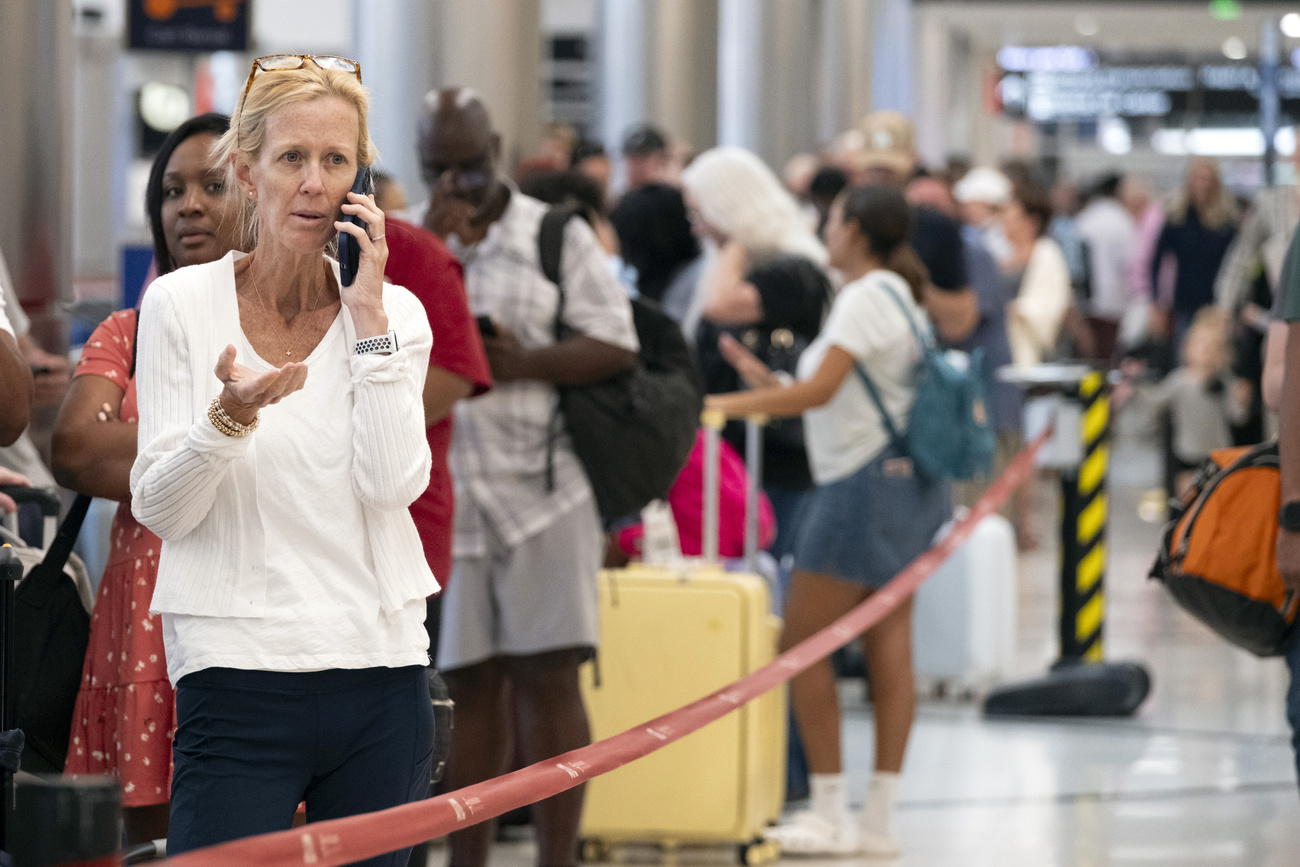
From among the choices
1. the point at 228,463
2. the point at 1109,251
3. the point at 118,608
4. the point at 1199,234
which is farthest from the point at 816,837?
the point at 1109,251

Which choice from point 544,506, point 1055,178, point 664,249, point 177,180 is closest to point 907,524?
point 544,506

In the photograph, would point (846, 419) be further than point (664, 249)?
No

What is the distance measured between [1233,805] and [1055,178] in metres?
23.8

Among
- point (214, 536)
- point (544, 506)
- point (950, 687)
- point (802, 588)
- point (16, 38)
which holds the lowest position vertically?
point (950, 687)

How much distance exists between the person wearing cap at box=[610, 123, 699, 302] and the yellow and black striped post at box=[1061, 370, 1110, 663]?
5.53ft

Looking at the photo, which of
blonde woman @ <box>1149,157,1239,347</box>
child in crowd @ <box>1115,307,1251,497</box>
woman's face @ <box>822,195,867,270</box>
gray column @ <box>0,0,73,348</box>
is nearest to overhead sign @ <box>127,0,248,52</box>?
gray column @ <box>0,0,73,348</box>

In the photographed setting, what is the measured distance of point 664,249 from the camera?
23.4ft

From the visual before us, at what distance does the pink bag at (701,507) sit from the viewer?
18.2ft

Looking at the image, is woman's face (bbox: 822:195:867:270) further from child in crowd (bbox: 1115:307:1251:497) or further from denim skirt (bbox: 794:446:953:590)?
child in crowd (bbox: 1115:307:1251:497)

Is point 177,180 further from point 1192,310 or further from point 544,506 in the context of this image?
point 1192,310

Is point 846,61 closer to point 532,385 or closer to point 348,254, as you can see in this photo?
point 532,385

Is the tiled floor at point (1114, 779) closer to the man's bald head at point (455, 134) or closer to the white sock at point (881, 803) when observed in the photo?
the white sock at point (881, 803)

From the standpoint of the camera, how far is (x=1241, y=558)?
3.79 metres

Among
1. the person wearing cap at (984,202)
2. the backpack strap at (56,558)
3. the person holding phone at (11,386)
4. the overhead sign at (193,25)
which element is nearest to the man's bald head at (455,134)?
the person holding phone at (11,386)
